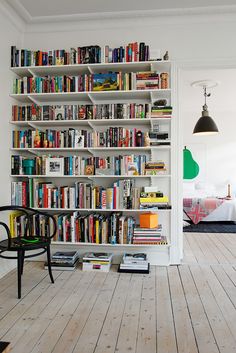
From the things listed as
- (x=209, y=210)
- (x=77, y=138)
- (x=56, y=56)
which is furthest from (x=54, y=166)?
(x=209, y=210)

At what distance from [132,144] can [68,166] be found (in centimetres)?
72

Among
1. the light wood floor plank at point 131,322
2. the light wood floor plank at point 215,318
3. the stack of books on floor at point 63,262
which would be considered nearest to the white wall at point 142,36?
the stack of books on floor at point 63,262

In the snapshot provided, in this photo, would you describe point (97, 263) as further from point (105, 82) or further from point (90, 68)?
point (90, 68)

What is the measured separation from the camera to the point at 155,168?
327 centimetres

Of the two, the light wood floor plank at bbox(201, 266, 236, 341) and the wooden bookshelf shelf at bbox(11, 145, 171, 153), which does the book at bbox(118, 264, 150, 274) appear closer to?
the light wood floor plank at bbox(201, 266, 236, 341)

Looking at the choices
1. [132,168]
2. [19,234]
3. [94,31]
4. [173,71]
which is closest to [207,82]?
[173,71]

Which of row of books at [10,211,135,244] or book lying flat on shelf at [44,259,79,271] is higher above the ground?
row of books at [10,211,135,244]

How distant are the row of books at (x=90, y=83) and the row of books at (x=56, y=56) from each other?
0.50ft

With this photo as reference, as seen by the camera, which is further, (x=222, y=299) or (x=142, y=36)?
(x=142, y=36)

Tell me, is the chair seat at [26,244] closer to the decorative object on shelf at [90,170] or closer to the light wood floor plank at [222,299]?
the decorative object on shelf at [90,170]

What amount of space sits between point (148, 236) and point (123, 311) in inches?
38.7

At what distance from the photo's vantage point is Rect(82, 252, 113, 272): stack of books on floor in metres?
3.20

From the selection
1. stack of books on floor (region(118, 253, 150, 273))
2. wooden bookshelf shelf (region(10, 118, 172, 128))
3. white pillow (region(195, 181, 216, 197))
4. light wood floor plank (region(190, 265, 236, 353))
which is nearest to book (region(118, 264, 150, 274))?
stack of books on floor (region(118, 253, 150, 273))

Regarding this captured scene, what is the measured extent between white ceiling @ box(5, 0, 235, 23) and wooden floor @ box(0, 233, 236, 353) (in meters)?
2.71
